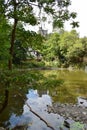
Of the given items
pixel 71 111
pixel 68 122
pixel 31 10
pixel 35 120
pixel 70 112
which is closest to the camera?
pixel 31 10

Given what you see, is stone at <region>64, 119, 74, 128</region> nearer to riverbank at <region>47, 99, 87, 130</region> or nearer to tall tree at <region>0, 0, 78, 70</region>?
riverbank at <region>47, 99, 87, 130</region>

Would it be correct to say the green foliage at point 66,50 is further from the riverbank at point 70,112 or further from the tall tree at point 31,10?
the tall tree at point 31,10

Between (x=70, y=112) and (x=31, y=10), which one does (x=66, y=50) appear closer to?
(x=70, y=112)

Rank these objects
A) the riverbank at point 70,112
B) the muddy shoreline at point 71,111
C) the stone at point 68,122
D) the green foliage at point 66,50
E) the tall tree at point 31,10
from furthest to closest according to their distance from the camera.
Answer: the green foliage at point 66,50 < the muddy shoreline at point 71,111 < the riverbank at point 70,112 < the stone at point 68,122 < the tall tree at point 31,10

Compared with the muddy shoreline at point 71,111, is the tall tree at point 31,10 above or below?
above

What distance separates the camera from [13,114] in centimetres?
1526

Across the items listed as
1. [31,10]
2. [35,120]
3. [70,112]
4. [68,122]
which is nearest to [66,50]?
[70,112]

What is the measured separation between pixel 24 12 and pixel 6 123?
7.42 meters

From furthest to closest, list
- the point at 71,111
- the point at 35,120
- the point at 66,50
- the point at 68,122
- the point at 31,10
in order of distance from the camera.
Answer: the point at 66,50 → the point at 71,111 → the point at 35,120 → the point at 68,122 → the point at 31,10

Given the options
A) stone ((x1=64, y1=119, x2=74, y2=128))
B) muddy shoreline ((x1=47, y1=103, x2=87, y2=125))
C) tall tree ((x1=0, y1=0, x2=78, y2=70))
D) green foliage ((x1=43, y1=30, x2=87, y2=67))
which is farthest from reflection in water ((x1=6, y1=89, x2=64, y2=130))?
green foliage ((x1=43, y1=30, x2=87, y2=67))

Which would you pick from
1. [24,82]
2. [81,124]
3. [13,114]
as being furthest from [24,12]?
[13,114]

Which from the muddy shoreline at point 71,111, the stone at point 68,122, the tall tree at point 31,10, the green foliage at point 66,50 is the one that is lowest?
the green foliage at point 66,50

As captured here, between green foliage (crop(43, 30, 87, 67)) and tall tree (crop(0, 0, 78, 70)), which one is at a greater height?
tall tree (crop(0, 0, 78, 70))

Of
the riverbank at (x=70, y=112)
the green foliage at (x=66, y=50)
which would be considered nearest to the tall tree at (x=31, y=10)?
the riverbank at (x=70, y=112)
